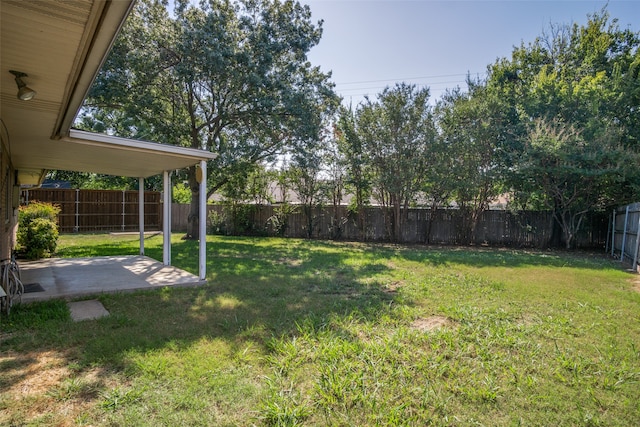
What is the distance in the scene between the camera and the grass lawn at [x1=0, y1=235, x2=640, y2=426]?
232 cm

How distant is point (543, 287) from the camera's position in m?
5.91

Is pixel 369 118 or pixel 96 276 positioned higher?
pixel 369 118

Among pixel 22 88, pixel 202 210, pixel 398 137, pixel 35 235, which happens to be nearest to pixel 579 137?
pixel 398 137

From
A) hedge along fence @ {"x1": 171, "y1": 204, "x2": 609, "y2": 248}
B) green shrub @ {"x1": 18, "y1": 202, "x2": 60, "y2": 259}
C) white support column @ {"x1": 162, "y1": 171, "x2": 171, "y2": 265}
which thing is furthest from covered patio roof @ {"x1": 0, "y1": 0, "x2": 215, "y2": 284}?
hedge along fence @ {"x1": 171, "y1": 204, "x2": 609, "y2": 248}

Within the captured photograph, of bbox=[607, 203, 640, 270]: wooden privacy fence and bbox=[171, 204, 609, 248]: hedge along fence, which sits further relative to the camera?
bbox=[171, 204, 609, 248]: hedge along fence

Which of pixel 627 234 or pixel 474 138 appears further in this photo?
pixel 474 138

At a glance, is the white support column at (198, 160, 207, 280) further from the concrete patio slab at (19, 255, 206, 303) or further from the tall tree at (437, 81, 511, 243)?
the tall tree at (437, 81, 511, 243)

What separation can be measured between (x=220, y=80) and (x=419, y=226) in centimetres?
889

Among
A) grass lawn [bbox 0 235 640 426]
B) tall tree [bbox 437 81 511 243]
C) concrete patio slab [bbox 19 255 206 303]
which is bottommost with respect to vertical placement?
grass lawn [bbox 0 235 640 426]

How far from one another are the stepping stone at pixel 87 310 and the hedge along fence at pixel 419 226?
10.1 m

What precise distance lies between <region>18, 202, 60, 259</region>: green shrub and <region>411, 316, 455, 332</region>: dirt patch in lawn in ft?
28.0

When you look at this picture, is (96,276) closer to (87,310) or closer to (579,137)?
(87,310)

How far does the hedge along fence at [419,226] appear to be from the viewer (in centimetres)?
1273

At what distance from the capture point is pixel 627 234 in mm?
9219
